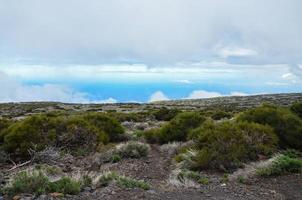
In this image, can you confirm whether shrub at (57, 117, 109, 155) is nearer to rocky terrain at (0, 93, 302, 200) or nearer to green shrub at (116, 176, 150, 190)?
rocky terrain at (0, 93, 302, 200)

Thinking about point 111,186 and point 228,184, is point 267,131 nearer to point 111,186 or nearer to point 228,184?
point 228,184

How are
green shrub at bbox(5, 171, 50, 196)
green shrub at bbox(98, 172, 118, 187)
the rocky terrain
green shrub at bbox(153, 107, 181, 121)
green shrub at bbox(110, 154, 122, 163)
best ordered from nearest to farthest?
green shrub at bbox(5, 171, 50, 196)
the rocky terrain
green shrub at bbox(98, 172, 118, 187)
green shrub at bbox(110, 154, 122, 163)
green shrub at bbox(153, 107, 181, 121)

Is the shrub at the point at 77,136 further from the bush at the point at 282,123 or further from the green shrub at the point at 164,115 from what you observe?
the green shrub at the point at 164,115

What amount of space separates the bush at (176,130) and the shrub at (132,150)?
10.9 ft

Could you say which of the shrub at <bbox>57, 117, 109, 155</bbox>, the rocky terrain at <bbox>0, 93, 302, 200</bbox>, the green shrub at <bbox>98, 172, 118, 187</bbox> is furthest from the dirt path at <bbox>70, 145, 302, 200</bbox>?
the shrub at <bbox>57, 117, 109, 155</bbox>

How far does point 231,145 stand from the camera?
598 inches

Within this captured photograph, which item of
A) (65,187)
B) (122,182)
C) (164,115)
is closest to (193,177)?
(122,182)

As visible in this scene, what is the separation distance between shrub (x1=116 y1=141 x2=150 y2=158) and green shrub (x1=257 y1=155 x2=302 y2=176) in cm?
574

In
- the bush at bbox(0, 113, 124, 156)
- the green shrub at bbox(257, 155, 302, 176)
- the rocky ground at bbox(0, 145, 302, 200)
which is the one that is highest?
the bush at bbox(0, 113, 124, 156)

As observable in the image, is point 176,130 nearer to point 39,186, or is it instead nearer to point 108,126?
point 108,126

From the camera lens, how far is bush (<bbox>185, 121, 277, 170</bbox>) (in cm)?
1469

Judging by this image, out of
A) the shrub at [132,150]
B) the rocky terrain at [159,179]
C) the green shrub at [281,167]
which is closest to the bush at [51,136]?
the rocky terrain at [159,179]

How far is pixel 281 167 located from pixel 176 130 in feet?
27.5

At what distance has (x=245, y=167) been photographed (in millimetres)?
14062
